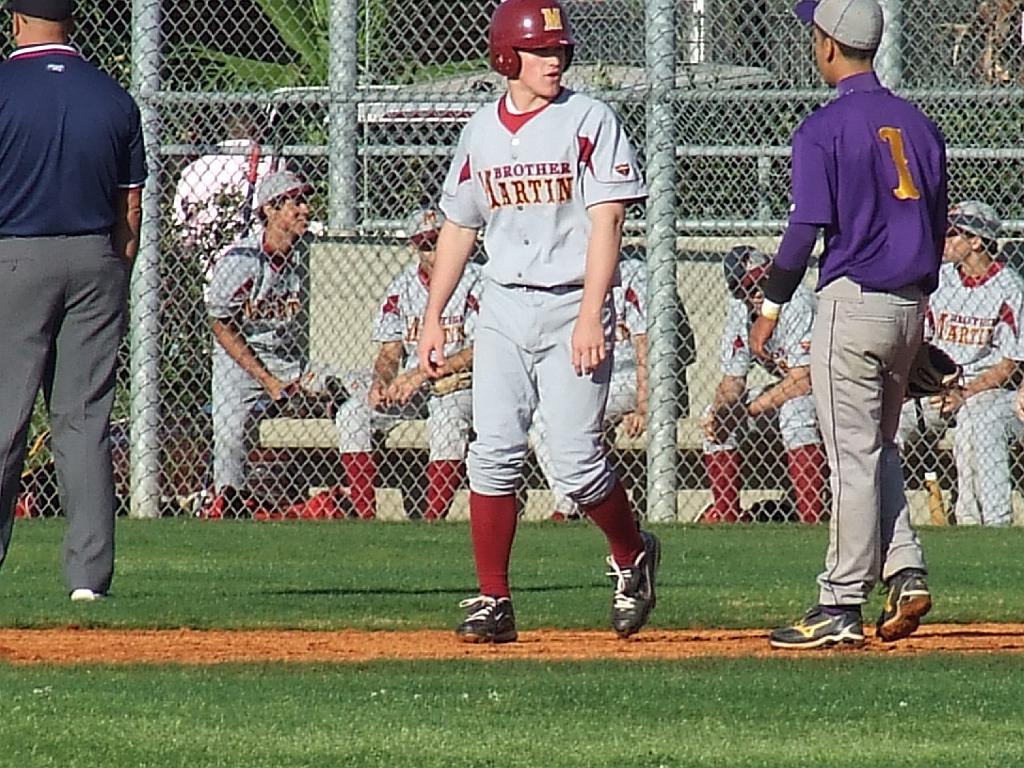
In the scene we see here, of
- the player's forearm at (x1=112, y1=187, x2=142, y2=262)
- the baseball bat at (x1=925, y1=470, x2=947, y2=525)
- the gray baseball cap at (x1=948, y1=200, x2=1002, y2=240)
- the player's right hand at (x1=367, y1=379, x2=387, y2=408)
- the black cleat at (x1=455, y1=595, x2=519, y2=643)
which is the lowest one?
the baseball bat at (x1=925, y1=470, x2=947, y2=525)

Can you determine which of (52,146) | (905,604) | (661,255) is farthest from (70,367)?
(661,255)

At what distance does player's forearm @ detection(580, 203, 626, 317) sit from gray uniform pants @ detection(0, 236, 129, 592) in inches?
72.2

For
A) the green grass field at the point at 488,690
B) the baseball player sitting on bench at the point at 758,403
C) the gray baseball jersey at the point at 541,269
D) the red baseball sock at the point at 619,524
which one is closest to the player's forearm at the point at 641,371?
the baseball player sitting on bench at the point at 758,403

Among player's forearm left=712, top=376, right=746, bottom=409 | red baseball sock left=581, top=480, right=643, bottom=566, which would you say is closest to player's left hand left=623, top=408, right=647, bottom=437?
player's forearm left=712, top=376, right=746, bottom=409

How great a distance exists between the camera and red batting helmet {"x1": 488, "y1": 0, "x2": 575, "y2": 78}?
7297 millimetres

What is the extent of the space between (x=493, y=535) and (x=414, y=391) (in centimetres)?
541

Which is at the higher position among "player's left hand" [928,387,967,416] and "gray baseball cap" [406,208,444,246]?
"gray baseball cap" [406,208,444,246]

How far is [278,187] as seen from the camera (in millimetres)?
13055

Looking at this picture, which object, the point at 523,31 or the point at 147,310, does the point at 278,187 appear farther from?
the point at 523,31

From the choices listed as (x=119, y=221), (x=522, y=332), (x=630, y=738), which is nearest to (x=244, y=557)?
(x=119, y=221)

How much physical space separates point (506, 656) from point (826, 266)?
1.54 metres

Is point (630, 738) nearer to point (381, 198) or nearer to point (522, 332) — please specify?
point (522, 332)

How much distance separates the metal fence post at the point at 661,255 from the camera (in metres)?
12.4

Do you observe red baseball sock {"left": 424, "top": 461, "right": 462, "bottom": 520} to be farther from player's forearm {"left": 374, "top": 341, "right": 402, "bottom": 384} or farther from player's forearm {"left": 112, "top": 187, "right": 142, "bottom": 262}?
player's forearm {"left": 112, "top": 187, "right": 142, "bottom": 262}
